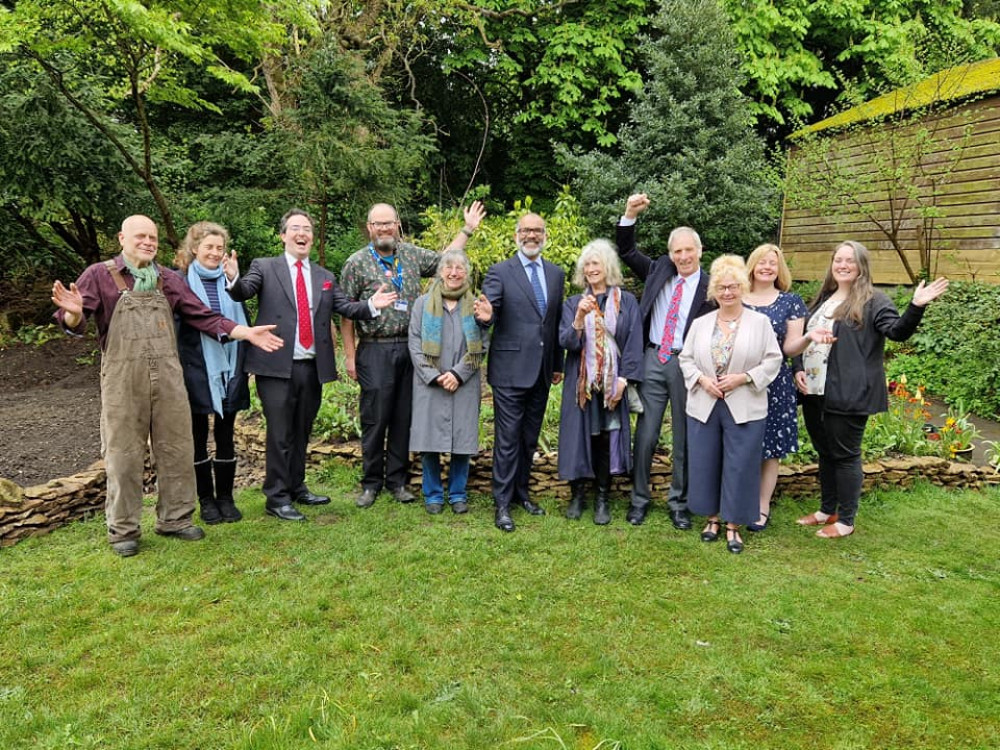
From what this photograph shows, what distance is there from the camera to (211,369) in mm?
3857

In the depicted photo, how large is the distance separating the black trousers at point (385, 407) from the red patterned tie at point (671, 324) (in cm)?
173

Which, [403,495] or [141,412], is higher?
[141,412]

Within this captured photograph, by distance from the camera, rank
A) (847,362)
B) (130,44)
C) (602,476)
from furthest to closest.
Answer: (130,44), (602,476), (847,362)

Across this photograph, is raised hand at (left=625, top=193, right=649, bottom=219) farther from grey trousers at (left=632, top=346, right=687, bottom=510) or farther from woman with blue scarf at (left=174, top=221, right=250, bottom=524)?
woman with blue scarf at (left=174, top=221, right=250, bottom=524)

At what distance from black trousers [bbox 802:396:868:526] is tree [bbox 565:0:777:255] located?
243 inches

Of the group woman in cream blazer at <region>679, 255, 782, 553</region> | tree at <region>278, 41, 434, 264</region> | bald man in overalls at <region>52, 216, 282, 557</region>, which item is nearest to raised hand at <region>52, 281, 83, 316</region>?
bald man in overalls at <region>52, 216, 282, 557</region>

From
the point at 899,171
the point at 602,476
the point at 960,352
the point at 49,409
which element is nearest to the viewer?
the point at 602,476

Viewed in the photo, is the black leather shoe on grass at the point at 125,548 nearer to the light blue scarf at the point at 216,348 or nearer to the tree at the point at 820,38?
the light blue scarf at the point at 216,348

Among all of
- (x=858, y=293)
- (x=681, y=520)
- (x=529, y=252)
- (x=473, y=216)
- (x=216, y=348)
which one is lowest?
(x=681, y=520)

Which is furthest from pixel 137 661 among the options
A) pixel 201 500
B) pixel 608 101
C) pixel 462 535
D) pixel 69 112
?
pixel 608 101

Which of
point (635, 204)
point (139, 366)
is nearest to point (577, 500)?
point (635, 204)

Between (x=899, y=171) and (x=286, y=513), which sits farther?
(x=899, y=171)

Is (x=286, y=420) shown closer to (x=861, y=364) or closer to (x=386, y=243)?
(x=386, y=243)

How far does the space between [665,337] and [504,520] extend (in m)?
1.62
